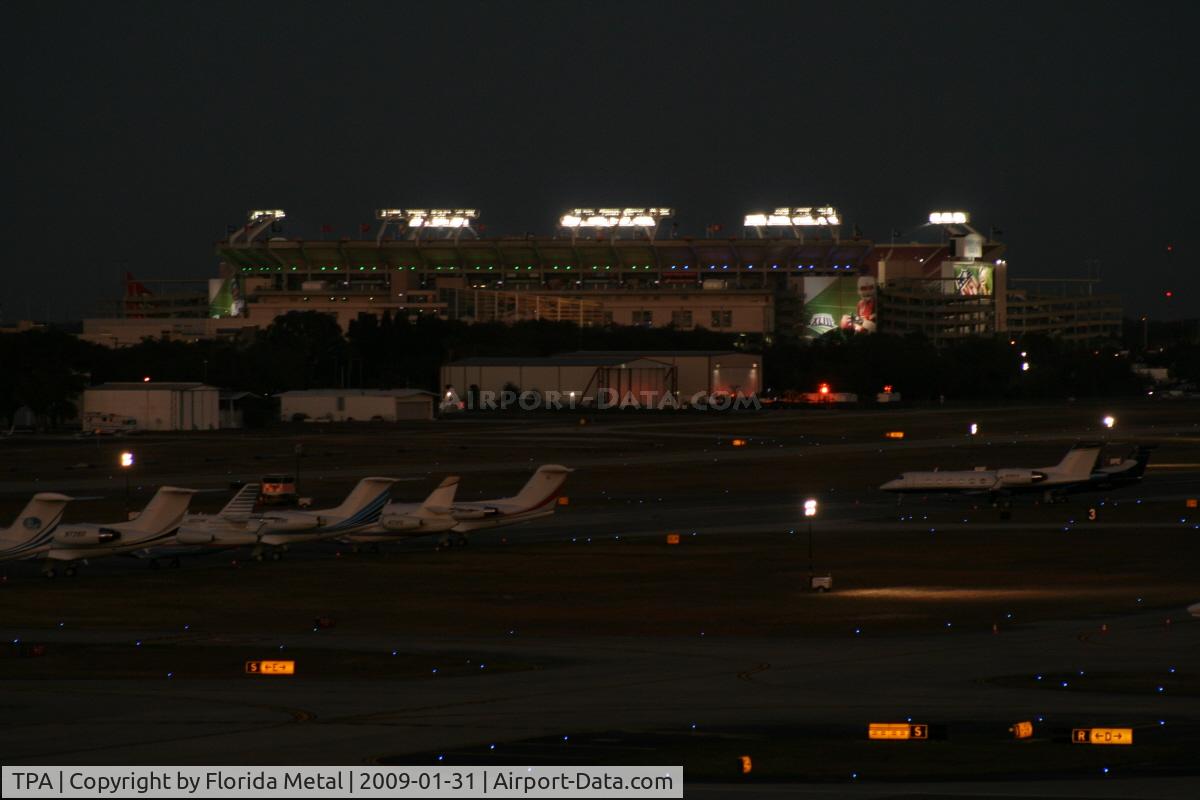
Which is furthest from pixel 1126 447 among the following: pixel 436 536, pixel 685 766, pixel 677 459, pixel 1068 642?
pixel 685 766

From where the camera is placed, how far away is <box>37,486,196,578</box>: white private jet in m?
55.0

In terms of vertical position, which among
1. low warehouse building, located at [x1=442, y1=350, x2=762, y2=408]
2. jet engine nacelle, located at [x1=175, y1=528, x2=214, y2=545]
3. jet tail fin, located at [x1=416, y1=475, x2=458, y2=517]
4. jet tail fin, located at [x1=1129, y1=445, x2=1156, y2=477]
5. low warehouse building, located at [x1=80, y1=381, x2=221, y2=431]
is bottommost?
jet engine nacelle, located at [x1=175, y1=528, x2=214, y2=545]

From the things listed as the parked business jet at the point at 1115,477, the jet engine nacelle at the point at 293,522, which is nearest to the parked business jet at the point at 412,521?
the jet engine nacelle at the point at 293,522

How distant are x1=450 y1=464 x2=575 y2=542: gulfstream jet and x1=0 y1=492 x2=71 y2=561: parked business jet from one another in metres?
15.6

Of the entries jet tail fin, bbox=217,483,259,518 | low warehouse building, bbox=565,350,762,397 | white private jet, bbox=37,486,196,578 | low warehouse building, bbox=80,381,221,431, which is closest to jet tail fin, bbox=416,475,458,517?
jet tail fin, bbox=217,483,259,518

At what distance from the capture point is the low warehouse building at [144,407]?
14200 cm

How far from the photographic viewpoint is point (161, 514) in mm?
56594

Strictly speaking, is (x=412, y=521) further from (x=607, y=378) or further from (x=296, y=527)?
(x=607, y=378)

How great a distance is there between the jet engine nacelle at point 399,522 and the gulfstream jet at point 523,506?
2126mm

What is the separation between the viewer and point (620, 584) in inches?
2078

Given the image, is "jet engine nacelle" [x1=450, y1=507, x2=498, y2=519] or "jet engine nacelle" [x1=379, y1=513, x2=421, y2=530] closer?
"jet engine nacelle" [x1=379, y1=513, x2=421, y2=530]

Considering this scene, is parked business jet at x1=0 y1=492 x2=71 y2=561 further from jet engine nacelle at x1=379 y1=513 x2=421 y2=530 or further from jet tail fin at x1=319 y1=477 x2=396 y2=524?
jet engine nacelle at x1=379 y1=513 x2=421 y2=530

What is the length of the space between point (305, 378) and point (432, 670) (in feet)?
529

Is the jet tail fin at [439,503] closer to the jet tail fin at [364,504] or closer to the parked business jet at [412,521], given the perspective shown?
the parked business jet at [412,521]
